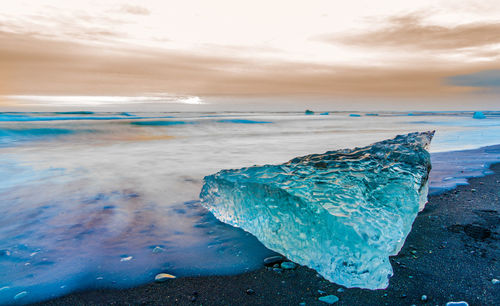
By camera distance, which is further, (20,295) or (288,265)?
(288,265)

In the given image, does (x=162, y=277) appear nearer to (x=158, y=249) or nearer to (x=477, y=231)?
(x=158, y=249)

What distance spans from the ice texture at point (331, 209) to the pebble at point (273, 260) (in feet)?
0.21

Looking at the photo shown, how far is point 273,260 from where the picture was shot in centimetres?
239

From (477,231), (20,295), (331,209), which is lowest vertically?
(20,295)

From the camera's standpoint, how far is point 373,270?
73.5 inches

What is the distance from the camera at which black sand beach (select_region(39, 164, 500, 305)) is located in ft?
6.37

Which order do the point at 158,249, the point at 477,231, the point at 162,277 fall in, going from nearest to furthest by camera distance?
the point at 162,277, the point at 158,249, the point at 477,231

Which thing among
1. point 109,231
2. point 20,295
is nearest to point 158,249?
point 109,231

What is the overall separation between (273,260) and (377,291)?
2.56 feet

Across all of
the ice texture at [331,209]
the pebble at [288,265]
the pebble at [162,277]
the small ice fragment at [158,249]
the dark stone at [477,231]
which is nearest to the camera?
the ice texture at [331,209]

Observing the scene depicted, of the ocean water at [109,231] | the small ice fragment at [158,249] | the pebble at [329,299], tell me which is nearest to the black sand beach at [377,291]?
the pebble at [329,299]

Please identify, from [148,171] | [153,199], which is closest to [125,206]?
[153,199]

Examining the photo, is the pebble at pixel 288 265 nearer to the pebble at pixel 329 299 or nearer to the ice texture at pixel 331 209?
the ice texture at pixel 331 209

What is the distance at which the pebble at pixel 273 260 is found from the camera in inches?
92.8
